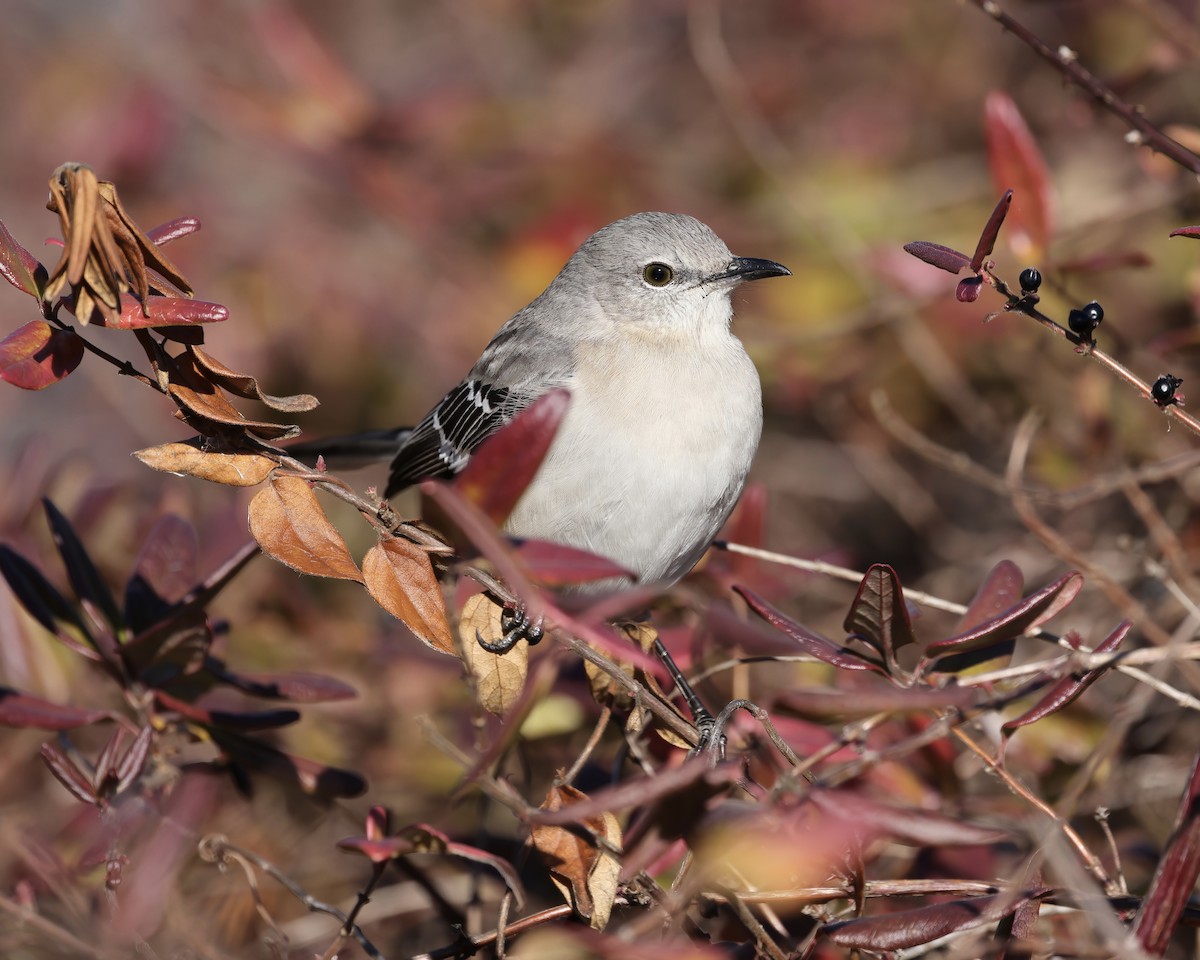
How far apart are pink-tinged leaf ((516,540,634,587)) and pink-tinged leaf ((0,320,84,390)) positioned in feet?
3.14

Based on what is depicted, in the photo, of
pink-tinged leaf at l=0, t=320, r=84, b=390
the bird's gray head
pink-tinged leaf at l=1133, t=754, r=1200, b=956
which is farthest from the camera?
the bird's gray head

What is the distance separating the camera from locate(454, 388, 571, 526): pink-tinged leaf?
2105 mm

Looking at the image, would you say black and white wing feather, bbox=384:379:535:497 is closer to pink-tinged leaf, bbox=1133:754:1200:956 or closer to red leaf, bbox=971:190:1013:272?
red leaf, bbox=971:190:1013:272

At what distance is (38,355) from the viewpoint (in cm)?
223

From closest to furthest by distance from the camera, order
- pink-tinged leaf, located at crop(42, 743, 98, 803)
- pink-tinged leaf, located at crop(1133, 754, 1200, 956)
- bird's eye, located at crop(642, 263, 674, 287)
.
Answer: pink-tinged leaf, located at crop(1133, 754, 1200, 956), pink-tinged leaf, located at crop(42, 743, 98, 803), bird's eye, located at crop(642, 263, 674, 287)

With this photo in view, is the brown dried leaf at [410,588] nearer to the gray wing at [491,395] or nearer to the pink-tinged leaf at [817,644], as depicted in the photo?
the pink-tinged leaf at [817,644]

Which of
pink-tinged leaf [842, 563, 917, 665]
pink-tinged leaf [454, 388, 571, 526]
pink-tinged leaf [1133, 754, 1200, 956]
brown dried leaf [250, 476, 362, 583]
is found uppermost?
pink-tinged leaf [454, 388, 571, 526]

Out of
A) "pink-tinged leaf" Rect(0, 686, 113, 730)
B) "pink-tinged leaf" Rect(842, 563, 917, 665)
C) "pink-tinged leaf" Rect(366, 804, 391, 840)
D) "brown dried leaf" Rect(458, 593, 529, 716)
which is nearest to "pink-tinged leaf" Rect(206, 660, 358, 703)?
"pink-tinged leaf" Rect(0, 686, 113, 730)

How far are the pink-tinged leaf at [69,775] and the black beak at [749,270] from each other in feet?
8.39

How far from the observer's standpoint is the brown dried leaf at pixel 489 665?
2.44m

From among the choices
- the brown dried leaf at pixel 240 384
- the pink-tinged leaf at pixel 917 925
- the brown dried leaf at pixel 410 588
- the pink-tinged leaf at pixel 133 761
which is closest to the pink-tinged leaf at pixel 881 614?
the pink-tinged leaf at pixel 917 925

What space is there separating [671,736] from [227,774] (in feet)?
4.28

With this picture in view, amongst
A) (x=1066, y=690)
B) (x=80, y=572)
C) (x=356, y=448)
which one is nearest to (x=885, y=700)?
(x=1066, y=690)

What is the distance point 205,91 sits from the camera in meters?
6.11
